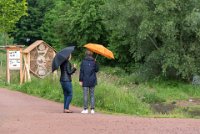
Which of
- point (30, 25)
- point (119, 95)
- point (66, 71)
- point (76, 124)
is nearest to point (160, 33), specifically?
point (119, 95)

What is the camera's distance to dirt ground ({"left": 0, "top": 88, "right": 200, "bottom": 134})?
9.94 meters

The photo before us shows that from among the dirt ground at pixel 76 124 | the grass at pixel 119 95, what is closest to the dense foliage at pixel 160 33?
the grass at pixel 119 95

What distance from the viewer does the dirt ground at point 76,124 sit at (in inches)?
391

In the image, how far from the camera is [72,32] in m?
44.7

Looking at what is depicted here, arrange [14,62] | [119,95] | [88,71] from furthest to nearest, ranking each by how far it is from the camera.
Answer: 1. [14,62]
2. [119,95]
3. [88,71]

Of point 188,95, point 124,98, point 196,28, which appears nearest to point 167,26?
point 196,28

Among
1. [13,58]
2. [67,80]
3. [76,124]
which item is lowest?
[76,124]

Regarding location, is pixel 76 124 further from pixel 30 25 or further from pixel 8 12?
pixel 30 25

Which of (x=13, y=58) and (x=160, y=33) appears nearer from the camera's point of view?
(x=13, y=58)

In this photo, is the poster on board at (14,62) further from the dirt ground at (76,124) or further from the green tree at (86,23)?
the green tree at (86,23)

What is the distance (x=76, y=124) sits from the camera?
1074cm

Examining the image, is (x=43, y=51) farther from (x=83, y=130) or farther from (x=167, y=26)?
(x=83, y=130)

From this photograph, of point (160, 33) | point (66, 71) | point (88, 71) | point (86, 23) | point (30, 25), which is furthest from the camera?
point (30, 25)

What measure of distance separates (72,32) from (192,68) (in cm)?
1941
